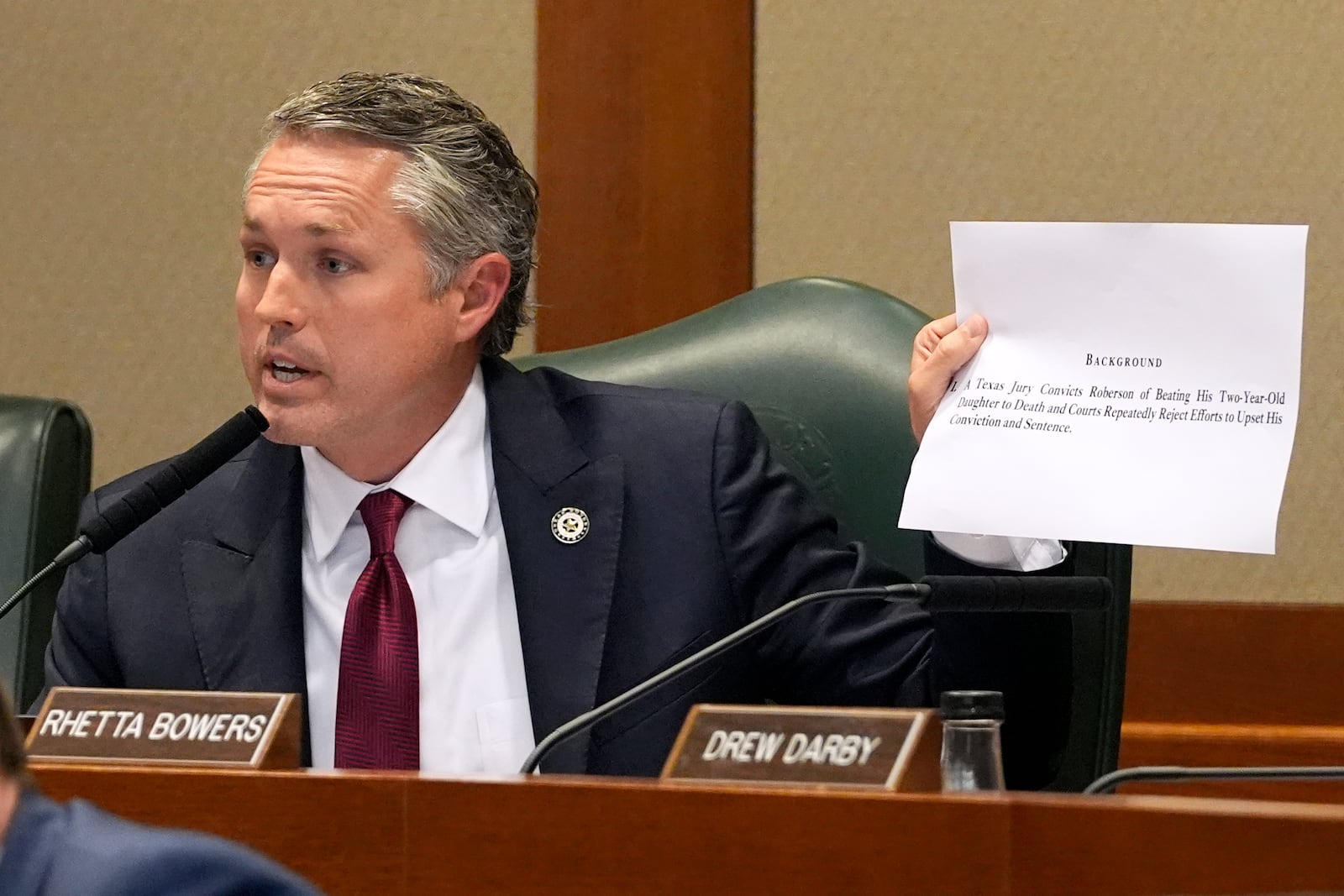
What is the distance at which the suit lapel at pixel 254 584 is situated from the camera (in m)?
1.71

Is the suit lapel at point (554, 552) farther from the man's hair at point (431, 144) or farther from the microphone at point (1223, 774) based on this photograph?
the microphone at point (1223, 774)

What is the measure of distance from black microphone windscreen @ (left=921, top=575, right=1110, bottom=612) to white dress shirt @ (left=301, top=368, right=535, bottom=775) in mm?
557

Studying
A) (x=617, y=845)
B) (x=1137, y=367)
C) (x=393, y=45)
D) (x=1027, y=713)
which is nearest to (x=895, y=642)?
(x=1027, y=713)

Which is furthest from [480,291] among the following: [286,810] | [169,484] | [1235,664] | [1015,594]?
[1235,664]

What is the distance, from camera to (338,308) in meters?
1.74

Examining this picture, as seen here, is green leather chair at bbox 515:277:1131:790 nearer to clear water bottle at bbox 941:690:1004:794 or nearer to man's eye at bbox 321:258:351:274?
man's eye at bbox 321:258:351:274

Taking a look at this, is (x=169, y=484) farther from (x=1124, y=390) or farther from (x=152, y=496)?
(x=1124, y=390)

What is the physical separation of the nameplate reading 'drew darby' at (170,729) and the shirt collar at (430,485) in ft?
1.97

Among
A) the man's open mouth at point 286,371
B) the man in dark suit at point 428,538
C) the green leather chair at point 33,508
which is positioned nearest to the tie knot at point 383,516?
the man in dark suit at point 428,538

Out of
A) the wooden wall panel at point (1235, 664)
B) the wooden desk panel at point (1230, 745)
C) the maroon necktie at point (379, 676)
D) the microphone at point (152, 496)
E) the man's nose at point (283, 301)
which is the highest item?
the man's nose at point (283, 301)

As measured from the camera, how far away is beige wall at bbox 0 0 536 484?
2.65 m

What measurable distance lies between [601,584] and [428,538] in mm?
167

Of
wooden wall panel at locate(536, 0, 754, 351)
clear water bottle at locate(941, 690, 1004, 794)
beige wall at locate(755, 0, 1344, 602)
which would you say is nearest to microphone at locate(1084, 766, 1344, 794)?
clear water bottle at locate(941, 690, 1004, 794)

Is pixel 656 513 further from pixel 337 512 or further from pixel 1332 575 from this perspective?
pixel 1332 575
